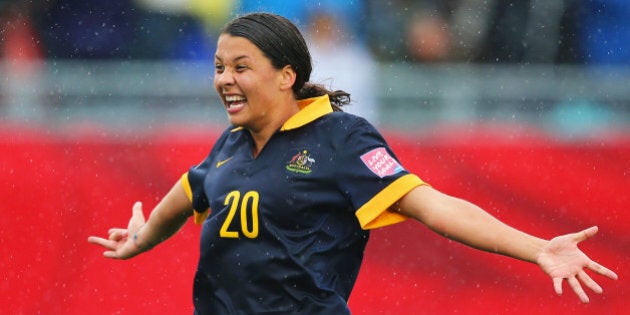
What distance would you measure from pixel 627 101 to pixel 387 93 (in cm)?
137

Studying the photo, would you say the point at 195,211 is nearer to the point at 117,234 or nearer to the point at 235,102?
the point at 117,234

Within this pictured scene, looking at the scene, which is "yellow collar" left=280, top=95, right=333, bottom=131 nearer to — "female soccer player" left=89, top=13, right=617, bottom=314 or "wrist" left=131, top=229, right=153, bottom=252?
"female soccer player" left=89, top=13, right=617, bottom=314

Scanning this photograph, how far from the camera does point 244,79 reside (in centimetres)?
360

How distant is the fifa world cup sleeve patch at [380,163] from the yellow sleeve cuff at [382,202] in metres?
0.04

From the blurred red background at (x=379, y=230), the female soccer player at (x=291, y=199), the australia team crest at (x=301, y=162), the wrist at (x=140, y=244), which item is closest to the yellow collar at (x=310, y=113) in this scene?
the female soccer player at (x=291, y=199)

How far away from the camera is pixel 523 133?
676 centimetres

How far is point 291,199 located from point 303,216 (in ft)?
0.20

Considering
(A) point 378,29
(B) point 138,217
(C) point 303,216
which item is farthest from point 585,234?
(A) point 378,29

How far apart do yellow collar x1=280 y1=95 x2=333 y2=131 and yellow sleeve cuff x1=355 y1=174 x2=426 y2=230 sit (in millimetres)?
A: 335

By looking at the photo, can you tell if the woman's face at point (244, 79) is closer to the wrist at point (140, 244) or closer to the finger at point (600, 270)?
the wrist at point (140, 244)

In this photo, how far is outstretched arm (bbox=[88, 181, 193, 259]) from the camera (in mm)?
4074

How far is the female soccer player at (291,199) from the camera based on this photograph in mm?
3451

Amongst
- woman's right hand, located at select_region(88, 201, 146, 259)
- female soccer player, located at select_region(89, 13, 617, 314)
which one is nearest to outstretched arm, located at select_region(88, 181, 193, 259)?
woman's right hand, located at select_region(88, 201, 146, 259)

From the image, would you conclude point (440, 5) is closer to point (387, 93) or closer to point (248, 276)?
point (387, 93)
